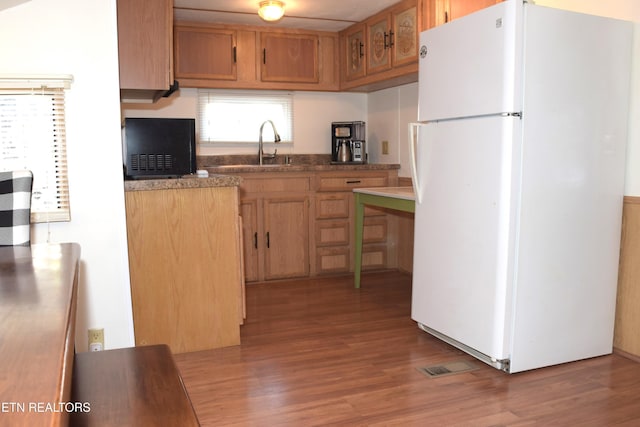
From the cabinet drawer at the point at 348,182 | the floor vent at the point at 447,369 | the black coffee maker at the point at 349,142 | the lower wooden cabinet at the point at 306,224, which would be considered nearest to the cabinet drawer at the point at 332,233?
the lower wooden cabinet at the point at 306,224

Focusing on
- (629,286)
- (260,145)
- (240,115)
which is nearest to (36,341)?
(629,286)

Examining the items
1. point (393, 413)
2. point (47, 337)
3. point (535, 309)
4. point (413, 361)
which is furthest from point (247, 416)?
point (47, 337)

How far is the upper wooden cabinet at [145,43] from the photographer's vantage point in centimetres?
246

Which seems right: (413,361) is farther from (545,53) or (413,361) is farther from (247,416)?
(545,53)

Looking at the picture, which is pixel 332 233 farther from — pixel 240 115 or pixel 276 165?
pixel 240 115

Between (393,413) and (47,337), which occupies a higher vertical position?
(47,337)

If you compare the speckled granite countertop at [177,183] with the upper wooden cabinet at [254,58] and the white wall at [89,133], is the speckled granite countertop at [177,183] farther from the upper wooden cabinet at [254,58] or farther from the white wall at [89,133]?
the upper wooden cabinet at [254,58]

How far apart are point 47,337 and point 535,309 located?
222 cm

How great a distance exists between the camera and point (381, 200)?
352 centimetres

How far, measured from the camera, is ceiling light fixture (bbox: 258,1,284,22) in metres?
3.65

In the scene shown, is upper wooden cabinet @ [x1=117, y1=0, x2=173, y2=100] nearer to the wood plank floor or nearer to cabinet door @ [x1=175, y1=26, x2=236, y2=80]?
the wood plank floor

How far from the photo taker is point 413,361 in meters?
2.57

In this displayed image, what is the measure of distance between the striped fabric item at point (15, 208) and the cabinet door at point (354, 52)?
3219 millimetres

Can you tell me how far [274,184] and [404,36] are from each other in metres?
→ 1.46
